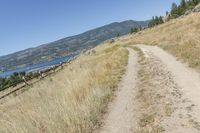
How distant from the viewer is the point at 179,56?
1938cm

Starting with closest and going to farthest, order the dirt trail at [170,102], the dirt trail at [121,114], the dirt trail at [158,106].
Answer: the dirt trail at [170,102] → the dirt trail at [158,106] → the dirt trail at [121,114]

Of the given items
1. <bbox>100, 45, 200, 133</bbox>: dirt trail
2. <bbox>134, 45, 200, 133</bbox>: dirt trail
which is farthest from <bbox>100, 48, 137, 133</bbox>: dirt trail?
<bbox>134, 45, 200, 133</bbox>: dirt trail

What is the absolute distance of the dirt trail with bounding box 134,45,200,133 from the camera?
309 inches

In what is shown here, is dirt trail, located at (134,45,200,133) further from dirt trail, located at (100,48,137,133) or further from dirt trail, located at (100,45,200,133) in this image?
dirt trail, located at (100,48,137,133)

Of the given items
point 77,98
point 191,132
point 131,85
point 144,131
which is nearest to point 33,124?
point 77,98

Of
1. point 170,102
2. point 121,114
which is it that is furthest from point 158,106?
point 121,114

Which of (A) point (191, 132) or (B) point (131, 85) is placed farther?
(B) point (131, 85)

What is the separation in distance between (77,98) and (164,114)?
14.8 ft

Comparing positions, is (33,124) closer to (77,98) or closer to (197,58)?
(77,98)

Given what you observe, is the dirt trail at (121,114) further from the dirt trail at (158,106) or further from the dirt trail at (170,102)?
the dirt trail at (170,102)

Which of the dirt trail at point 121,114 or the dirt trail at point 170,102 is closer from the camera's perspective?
the dirt trail at point 170,102

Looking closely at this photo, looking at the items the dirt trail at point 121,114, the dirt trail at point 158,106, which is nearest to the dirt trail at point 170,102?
the dirt trail at point 158,106

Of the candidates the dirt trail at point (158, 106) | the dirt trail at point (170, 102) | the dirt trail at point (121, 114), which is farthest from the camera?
the dirt trail at point (121, 114)

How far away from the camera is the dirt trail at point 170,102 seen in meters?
7.84
